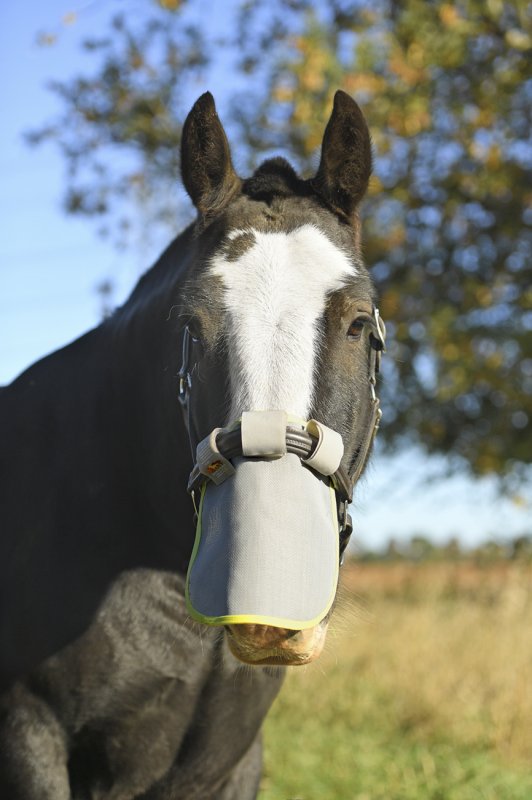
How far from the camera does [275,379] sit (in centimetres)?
243

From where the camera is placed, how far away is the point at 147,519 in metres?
3.12

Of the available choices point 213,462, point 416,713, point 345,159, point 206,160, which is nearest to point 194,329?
point 213,462

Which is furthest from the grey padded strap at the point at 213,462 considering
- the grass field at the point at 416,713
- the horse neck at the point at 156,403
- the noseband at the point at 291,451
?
the grass field at the point at 416,713

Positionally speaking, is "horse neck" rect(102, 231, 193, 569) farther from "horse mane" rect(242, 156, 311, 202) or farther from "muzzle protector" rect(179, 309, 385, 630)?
"muzzle protector" rect(179, 309, 385, 630)

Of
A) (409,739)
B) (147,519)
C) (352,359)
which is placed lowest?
(409,739)

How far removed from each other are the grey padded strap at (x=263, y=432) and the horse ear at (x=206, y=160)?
93 centimetres

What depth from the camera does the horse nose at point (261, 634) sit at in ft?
7.45

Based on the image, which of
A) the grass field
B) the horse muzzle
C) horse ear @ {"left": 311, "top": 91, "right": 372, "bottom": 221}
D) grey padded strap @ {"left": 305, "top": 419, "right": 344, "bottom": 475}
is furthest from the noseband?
the grass field

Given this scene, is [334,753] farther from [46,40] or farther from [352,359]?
[46,40]

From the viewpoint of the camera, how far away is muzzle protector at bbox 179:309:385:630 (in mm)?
2260

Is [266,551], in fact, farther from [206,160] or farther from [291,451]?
[206,160]

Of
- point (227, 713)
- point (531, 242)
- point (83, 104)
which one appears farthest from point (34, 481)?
point (83, 104)

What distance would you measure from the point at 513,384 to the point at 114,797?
19.6 feet

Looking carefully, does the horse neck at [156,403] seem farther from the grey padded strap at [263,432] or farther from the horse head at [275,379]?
the grey padded strap at [263,432]
